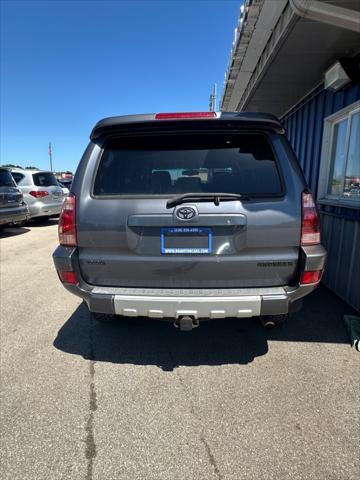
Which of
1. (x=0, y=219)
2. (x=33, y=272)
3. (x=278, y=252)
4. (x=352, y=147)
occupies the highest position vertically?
(x=352, y=147)

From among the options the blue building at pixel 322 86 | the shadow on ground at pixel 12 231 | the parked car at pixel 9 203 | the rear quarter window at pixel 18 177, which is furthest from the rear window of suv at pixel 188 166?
the rear quarter window at pixel 18 177

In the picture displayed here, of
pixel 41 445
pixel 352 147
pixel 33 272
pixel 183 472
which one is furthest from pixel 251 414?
pixel 33 272

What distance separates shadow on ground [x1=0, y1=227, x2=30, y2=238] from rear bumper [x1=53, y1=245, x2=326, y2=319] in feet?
27.8

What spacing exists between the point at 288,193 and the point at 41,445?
7.58ft

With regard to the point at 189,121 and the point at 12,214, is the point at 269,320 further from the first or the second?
the point at 12,214

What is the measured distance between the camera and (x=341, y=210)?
452 centimetres

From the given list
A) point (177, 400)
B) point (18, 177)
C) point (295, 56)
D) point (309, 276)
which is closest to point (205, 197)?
point (309, 276)

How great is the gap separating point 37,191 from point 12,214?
88.2 inches

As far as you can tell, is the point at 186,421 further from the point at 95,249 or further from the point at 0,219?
the point at 0,219

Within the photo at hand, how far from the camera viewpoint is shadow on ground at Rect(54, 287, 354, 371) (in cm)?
294

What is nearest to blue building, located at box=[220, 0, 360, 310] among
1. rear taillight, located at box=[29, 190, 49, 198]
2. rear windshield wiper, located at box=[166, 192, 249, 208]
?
rear windshield wiper, located at box=[166, 192, 249, 208]

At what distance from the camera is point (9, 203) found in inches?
345

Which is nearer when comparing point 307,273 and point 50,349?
point 307,273

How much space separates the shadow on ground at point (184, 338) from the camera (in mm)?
2943
